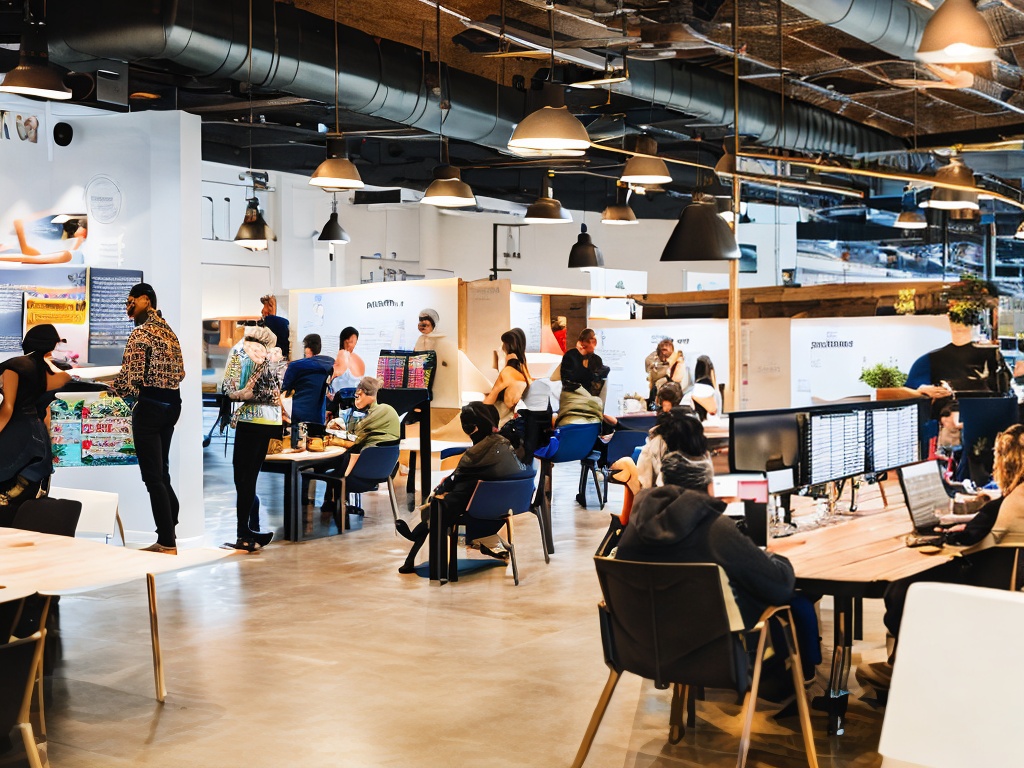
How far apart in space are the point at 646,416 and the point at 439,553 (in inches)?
115

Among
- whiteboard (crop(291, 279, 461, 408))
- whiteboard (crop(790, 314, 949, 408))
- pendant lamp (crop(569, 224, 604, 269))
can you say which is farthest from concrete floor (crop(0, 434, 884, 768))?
pendant lamp (crop(569, 224, 604, 269))

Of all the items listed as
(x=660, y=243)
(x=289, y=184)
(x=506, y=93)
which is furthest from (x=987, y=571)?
(x=660, y=243)

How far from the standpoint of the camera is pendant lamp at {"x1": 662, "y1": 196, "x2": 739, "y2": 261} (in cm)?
845

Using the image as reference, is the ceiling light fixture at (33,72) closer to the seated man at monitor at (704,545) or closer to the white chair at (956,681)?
the seated man at monitor at (704,545)

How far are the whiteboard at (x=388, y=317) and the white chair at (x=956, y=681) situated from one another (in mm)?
9545

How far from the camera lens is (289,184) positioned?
1672cm

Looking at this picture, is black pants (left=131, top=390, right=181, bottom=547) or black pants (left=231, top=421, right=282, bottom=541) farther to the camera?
black pants (left=231, top=421, right=282, bottom=541)

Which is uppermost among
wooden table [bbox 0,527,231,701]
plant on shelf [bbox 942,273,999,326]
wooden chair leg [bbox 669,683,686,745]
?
plant on shelf [bbox 942,273,999,326]

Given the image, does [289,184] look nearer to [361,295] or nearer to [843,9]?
[361,295]

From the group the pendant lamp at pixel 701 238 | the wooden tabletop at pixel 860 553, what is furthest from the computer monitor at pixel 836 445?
the pendant lamp at pixel 701 238

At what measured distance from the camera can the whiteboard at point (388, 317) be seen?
1263 centimetres

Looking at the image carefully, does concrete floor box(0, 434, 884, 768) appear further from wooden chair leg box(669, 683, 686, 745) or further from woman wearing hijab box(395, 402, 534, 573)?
woman wearing hijab box(395, 402, 534, 573)

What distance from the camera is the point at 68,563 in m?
4.21

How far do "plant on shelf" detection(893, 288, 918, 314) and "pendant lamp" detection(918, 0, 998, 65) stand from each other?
25.4 ft
